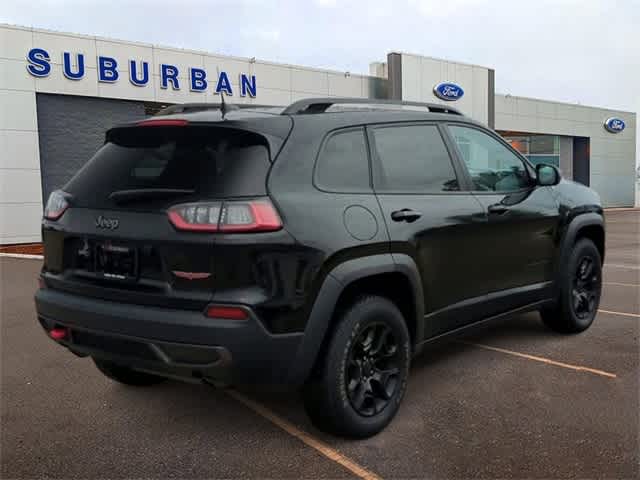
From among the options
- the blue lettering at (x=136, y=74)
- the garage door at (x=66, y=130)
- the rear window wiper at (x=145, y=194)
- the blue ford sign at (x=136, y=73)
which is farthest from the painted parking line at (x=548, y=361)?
the blue lettering at (x=136, y=74)

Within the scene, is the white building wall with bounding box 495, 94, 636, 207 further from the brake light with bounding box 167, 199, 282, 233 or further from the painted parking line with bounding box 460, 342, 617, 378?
the brake light with bounding box 167, 199, 282, 233

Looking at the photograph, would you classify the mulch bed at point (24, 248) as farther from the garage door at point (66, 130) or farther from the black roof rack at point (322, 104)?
the black roof rack at point (322, 104)

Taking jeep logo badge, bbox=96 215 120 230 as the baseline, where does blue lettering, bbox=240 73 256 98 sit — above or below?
above

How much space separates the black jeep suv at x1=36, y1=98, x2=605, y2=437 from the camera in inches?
108

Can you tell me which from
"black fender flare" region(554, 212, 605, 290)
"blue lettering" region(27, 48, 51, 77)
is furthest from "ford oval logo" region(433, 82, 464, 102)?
"black fender flare" region(554, 212, 605, 290)

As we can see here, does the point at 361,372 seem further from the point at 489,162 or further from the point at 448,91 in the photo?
the point at 448,91

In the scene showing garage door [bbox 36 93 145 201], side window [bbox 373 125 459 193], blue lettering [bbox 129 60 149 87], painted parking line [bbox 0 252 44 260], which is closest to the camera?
side window [bbox 373 125 459 193]

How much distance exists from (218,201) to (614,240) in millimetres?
14628

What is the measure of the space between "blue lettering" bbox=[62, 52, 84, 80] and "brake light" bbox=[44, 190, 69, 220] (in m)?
13.7

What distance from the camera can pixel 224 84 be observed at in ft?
60.9

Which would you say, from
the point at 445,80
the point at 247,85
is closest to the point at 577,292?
the point at 247,85

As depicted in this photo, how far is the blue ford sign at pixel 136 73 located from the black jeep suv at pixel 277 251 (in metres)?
13.1

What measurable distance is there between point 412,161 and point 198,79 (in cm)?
Answer: 1537

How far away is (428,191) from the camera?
3719mm
